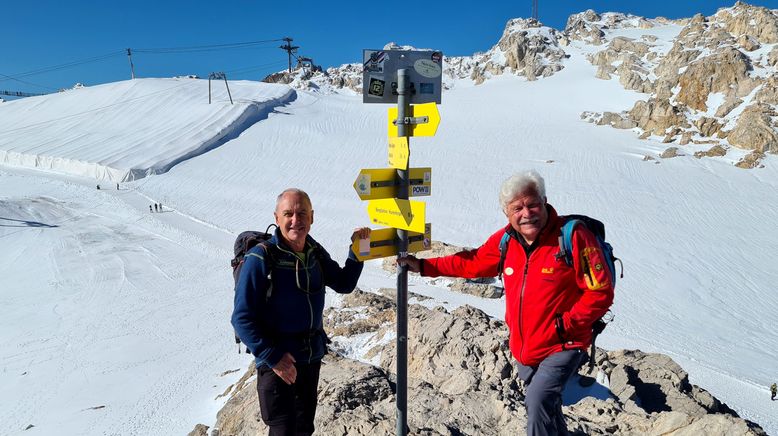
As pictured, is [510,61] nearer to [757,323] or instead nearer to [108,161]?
[108,161]

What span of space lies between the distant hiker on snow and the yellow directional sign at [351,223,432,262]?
0.26ft

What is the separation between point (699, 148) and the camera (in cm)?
2777

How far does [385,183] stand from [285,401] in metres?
1.48

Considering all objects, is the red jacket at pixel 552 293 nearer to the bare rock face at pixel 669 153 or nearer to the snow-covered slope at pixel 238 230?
the snow-covered slope at pixel 238 230

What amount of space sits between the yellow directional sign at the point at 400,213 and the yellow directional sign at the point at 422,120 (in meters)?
0.44

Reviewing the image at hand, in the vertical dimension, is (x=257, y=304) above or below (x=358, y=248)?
below

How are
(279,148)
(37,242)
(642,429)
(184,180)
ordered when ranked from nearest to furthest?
1. (642,429)
2. (37,242)
3. (184,180)
4. (279,148)

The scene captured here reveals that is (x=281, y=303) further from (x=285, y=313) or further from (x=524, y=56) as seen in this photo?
(x=524, y=56)

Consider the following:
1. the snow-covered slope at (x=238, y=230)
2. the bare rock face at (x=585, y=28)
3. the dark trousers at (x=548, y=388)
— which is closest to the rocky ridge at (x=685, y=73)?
the bare rock face at (x=585, y=28)

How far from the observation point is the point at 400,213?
9.41 feet

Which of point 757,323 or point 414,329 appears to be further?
point 757,323

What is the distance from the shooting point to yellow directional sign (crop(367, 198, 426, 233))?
2.77 metres

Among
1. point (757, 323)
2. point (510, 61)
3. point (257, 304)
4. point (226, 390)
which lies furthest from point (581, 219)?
point (510, 61)

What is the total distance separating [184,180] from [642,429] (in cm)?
2588
